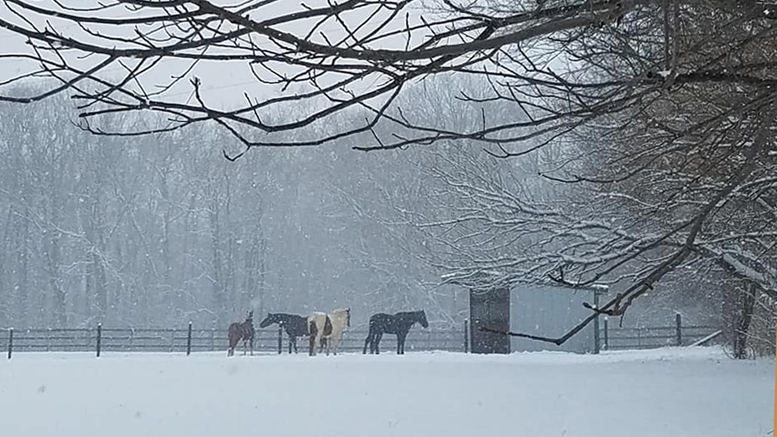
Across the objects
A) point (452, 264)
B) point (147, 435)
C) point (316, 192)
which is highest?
point (316, 192)

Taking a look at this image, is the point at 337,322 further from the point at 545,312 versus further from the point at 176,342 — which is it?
the point at 176,342

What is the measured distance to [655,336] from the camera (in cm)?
3228

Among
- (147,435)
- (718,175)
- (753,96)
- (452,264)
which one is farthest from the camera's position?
(452,264)

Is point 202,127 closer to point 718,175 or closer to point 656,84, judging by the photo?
point 718,175

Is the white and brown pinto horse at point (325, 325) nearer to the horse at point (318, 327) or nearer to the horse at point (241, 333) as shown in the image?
the horse at point (318, 327)

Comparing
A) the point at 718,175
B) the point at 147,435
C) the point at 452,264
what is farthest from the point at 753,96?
the point at 452,264

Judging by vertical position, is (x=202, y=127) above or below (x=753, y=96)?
above

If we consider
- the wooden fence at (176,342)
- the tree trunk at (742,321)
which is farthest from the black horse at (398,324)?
the tree trunk at (742,321)

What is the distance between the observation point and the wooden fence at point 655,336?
102ft

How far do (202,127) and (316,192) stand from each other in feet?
19.7

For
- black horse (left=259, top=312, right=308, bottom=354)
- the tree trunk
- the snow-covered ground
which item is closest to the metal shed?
black horse (left=259, top=312, right=308, bottom=354)

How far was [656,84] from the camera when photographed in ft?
14.7

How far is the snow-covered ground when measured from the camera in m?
9.49

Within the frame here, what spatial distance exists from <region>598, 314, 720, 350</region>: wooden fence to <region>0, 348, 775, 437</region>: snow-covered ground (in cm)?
1290
